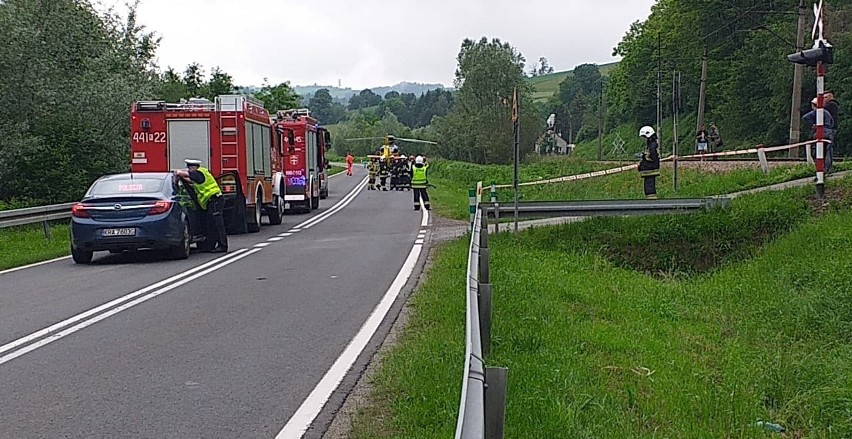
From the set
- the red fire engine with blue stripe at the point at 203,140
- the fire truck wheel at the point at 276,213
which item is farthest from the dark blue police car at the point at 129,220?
the fire truck wheel at the point at 276,213

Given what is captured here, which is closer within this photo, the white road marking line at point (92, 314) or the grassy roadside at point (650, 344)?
the grassy roadside at point (650, 344)

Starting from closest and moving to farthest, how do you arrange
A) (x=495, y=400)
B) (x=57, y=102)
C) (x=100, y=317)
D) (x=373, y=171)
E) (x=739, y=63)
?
(x=495, y=400) → (x=100, y=317) → (x=57, y=102) → (x=373, y=171) → (x=739, y=63)

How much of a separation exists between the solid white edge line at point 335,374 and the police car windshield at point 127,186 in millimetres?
5622

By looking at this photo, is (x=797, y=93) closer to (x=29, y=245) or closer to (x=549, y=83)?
(x=29, y=245)

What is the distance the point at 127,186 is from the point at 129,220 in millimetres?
820

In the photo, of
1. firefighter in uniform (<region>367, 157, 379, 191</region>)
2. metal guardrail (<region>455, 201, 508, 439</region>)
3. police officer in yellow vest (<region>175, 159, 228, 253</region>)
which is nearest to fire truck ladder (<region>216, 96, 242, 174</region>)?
police officer in yellow vest (<region>175, 159, 228, 253</region>)

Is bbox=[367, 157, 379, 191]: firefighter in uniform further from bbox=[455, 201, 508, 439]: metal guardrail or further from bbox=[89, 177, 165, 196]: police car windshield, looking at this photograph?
bbox=[455, 201, 508, 439]: metal guardrail

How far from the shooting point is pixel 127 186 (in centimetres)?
1641

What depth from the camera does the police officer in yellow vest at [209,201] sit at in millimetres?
17531

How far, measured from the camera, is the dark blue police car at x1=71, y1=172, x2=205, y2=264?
1578cm

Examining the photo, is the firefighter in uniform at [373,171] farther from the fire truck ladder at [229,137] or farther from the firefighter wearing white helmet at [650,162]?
the firefighter wearing white helmet at [650,162]

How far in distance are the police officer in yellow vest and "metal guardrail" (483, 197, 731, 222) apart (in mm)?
4805

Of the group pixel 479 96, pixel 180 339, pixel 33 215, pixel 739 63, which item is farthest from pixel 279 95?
pixel 180 339

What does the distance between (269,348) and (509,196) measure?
21.9 metres
